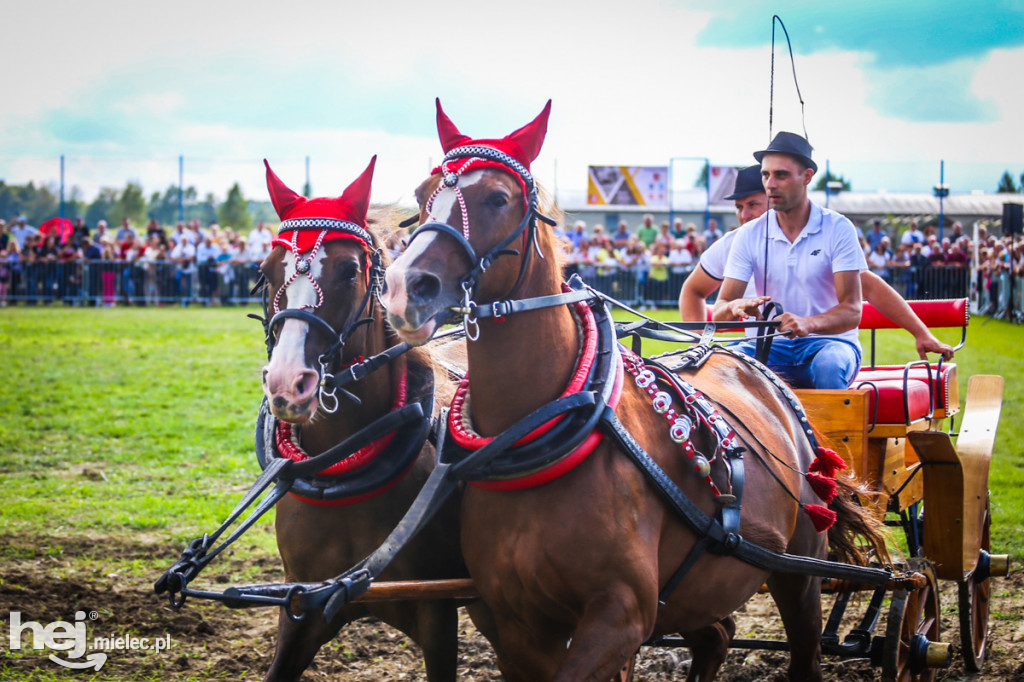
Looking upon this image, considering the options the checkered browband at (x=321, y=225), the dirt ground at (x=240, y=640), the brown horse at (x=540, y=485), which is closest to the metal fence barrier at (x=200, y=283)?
the dirt ground at (x=240, y=640)

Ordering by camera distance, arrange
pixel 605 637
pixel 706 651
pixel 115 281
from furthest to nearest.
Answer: pixel 115 281 < pixel 706 651 < pixel 605 637

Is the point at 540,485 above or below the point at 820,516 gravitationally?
above

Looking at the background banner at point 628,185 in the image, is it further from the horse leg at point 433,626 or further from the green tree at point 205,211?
the horse leg at point 433,626

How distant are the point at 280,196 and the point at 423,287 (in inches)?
43.7

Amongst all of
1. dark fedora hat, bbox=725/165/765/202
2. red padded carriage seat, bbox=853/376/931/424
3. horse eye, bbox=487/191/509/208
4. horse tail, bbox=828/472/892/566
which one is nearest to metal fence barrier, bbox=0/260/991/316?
dark fedora hat, bbox=725/165/765/202

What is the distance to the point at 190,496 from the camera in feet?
23.6

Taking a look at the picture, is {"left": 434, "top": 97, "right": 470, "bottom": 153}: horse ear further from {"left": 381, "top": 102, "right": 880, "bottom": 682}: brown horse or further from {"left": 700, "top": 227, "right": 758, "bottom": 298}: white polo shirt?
{"left": 700, "top": 227, "right": 758, "bottom": 298}: white polo shirt

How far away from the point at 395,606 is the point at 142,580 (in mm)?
2823

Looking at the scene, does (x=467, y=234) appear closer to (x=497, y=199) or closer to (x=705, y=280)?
(x=497, y=199)

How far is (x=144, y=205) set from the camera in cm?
2761

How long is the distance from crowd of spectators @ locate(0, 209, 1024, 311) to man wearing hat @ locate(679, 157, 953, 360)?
48.8ft

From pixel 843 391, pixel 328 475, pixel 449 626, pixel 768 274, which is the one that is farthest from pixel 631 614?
pixel 768 274

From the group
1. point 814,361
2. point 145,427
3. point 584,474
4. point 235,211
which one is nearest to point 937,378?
point 814,361

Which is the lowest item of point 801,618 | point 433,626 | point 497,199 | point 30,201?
point 801,618
